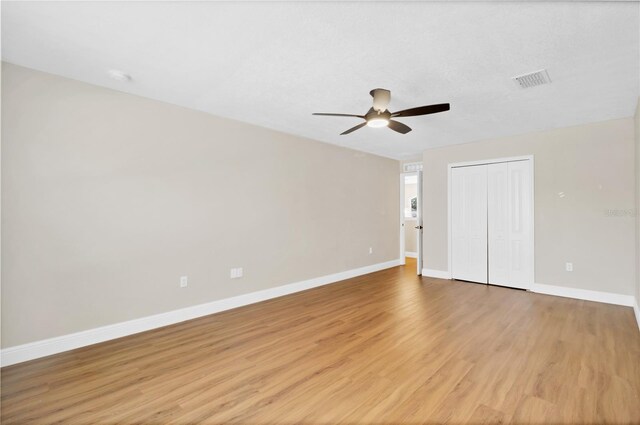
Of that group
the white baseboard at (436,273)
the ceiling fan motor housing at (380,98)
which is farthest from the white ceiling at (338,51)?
the white baseboard at (436,273)

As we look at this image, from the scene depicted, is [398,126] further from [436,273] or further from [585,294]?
[585,294]

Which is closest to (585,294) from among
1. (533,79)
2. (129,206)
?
(533,79)

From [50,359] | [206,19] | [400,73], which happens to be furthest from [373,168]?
[50,359]

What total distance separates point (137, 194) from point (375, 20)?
9.85 feet

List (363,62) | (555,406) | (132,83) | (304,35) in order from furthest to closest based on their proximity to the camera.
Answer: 1. (132,83)
2. (363,62)
3. (304,35)
4. (555,406)

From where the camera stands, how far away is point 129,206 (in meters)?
3.17

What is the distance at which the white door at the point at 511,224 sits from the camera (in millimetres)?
4816

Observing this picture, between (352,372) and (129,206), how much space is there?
2.91m

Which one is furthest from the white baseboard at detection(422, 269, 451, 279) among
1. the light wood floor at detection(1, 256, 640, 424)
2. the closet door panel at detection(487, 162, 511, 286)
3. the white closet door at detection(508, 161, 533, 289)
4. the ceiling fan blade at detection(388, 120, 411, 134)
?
the ceiling fan blade at detection(388, 120, 411, 134)

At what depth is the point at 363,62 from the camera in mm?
2549

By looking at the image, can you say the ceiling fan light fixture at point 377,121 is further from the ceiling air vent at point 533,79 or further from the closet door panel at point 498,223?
the closet door panel at point 498,223

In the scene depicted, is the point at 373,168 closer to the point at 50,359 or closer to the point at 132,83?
the point at 132,83

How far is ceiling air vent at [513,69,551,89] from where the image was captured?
273 cm

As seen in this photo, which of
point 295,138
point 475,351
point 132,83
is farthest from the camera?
point 295,138
